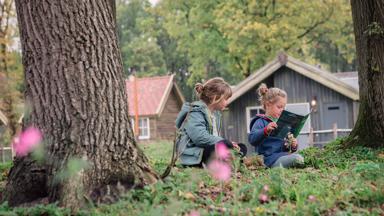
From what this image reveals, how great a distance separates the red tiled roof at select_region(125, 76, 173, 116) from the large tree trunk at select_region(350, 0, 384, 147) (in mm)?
31430

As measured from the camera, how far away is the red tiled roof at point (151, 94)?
40625 mm

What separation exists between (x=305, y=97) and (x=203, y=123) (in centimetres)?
1944

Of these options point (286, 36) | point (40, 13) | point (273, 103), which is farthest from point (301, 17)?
point (40, 13)

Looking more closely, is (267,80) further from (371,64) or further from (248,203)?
(248,203)

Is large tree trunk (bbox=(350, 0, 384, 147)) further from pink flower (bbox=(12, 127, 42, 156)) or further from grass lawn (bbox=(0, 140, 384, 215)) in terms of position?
pink flower (bbox=(12, 127, 42, 156))

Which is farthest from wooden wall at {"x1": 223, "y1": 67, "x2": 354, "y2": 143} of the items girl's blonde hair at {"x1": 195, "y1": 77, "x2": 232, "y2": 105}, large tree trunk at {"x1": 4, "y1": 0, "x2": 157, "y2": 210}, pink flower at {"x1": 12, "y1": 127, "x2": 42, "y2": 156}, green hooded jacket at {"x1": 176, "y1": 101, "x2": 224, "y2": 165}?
pink flower at {"x1": 12, "y1": 127, "x2": 42, "y2": 156}

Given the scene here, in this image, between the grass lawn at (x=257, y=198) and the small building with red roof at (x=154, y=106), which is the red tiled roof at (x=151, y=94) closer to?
the small building with red roof at (x=154, y=106)

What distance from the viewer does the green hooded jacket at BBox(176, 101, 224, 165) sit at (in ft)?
21.3

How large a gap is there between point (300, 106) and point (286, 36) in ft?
21.9

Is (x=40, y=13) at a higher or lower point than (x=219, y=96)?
higher

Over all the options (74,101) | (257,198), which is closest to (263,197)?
(257,198)

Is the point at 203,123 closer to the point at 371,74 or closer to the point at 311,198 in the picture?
the point at 311,198

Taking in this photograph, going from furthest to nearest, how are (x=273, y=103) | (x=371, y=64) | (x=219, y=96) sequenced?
(x=371, y=64), (x=273, y=103), (x=219, y=96)

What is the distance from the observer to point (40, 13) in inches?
188
